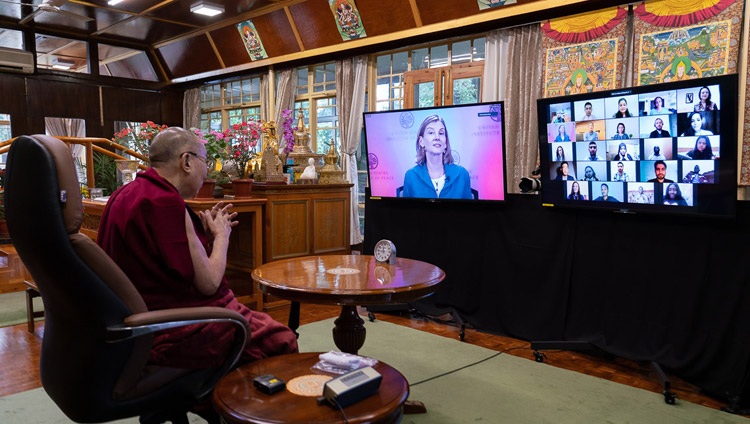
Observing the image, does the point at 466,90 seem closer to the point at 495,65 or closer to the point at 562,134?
the point at 495,65

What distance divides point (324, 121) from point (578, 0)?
3775mm

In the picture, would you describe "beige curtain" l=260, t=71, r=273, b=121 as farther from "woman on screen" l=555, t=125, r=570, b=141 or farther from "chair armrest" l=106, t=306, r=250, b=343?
"chair armrest" l=106, t=306, r=250, b=343

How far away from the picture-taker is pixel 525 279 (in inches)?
136

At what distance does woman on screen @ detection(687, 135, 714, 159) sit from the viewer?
8.43ft

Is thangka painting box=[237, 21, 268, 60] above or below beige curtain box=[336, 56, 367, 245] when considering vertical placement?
above

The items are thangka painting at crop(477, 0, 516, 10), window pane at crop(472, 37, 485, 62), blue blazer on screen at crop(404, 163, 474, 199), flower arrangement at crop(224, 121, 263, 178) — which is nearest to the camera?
blue blazer on screen at crop(404, 163, 474, 199)

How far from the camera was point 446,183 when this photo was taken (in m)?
3.83

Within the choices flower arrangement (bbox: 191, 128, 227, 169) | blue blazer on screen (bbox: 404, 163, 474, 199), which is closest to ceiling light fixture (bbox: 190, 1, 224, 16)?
flower arrangement (bbox: 191, 128, 227, 169)

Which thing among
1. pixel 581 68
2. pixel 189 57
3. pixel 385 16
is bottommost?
pixel 581 68

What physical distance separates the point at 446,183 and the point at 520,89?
157 centimetres

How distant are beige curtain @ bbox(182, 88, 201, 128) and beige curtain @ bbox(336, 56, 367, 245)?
3556mm

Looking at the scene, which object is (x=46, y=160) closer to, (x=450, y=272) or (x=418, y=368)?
(x=418, y=368)

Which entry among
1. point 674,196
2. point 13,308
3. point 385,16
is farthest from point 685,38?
point 13,308

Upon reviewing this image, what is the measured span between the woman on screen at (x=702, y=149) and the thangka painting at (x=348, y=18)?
4027 millimetres
